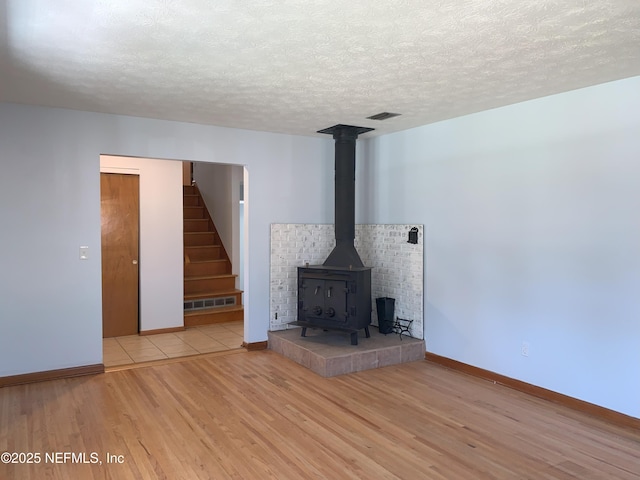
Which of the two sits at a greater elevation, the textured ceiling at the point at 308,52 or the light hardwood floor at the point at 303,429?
the textured ceiling at the point at 308,52

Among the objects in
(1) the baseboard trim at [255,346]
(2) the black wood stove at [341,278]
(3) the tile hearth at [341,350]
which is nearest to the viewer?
(3) the tile hearth at [341,350]

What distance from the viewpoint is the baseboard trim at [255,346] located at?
486 centimetres

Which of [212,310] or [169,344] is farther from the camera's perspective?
[212,310]

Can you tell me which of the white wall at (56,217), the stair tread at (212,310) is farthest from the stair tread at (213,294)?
the white wall at (56,217)

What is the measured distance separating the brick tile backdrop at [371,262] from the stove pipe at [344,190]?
0.45m

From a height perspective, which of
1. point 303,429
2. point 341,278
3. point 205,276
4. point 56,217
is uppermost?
point 56,217

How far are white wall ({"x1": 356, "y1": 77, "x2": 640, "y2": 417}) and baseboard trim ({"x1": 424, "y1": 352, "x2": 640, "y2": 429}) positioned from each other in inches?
1.8

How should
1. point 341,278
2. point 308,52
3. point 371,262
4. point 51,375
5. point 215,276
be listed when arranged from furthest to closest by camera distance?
point 215,276
point 371,262
point 341,278
point 51,375
point 308,52

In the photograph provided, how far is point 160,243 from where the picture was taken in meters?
5.55

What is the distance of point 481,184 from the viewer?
159 inches

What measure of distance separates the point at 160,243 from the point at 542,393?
4345 mm

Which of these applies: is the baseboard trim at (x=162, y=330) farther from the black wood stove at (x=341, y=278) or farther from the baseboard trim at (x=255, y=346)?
the black wood stove at (x=341, y=278)

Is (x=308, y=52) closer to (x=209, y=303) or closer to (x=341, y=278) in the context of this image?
(x=341, y=278)

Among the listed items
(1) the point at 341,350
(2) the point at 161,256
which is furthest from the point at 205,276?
(1) the point at 341,350
